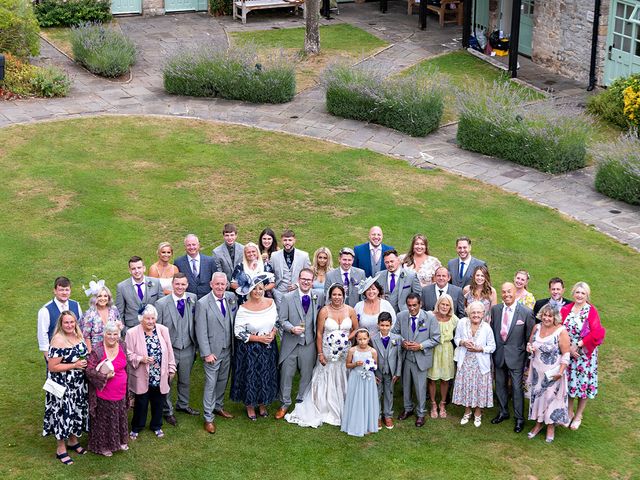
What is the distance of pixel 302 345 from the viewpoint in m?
11.8

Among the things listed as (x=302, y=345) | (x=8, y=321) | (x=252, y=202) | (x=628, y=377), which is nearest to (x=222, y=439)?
(x=302, y=345)

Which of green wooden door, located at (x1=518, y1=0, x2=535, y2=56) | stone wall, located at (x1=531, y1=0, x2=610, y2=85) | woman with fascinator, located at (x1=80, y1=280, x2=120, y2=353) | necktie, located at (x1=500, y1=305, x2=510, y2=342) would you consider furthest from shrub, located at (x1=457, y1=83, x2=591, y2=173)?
woman with fascinator, located at (x1=80, y1=280, x2=120, y2=353)

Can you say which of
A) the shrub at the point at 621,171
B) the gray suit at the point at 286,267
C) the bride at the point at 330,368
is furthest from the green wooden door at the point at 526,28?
the bride at the point at 330,368

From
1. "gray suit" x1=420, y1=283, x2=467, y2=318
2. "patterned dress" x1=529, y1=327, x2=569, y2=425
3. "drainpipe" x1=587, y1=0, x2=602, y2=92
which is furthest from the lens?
"drainpipe" x1=587, y1=0, x2=602, y2=92

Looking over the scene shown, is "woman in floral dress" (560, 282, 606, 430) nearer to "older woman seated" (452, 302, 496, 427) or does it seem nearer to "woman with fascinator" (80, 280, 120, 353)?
"older woman seated" (452, 302, 496, 427)

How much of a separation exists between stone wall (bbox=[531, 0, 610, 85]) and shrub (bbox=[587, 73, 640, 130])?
6.38 feet

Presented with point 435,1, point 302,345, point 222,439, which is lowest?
point 222,439

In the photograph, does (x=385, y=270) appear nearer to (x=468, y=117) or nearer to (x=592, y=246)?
(x=592, y=246)

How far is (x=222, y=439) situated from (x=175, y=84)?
13102 millimetres

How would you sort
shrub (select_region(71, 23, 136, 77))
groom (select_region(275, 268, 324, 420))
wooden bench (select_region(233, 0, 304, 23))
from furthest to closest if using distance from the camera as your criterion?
wooden bench (select_region(233, 0, 304, 23)) → shrub (select_region(71, 23, 136, 77)) → groom (select_region(275, 268, 324, 420))

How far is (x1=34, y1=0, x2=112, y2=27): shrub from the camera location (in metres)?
27.9

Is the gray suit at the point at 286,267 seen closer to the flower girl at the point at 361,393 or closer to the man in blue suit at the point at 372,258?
the man in blue suit at the point at 372,258

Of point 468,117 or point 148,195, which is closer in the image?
point 148,195

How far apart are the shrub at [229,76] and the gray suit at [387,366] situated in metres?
12.0
